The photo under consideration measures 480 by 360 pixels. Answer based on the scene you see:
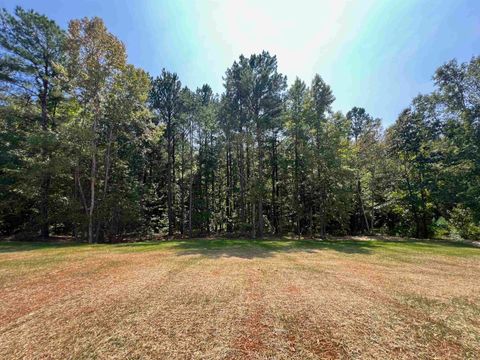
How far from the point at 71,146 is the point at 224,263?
12.9m

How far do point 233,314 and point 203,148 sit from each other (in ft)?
75.5

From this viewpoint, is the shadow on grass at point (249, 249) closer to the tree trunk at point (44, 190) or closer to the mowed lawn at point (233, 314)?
the mowed lawn at point (233, 314)

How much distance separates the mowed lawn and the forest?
39.2 ft

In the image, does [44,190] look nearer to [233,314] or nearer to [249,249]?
[249,249]

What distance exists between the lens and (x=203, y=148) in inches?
1022

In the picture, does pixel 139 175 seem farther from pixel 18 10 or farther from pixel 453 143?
pixel 453 143

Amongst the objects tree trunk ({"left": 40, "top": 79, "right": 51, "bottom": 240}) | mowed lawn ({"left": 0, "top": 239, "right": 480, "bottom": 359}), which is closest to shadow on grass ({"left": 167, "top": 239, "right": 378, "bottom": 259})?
mowed lawn ({"left": 0, "top": 239, "right": 480, "bottom": 359})

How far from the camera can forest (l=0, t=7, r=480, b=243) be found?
15.5 meters

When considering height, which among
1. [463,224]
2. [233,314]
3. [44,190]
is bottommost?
[233,314]

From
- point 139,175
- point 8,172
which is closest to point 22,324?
point 8,172

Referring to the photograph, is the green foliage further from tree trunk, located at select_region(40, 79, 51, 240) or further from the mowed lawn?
tree trunk, located at select_region(40, 79, 51, 240)

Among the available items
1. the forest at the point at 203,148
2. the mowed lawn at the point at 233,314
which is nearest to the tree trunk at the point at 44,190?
the forest at the point at 203,148

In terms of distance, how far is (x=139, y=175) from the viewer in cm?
2533

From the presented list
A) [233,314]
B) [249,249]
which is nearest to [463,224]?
[249,249]
